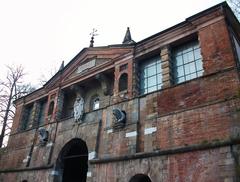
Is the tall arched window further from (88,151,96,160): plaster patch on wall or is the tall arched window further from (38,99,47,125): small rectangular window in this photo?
(38,99,47,125): small rectangular window

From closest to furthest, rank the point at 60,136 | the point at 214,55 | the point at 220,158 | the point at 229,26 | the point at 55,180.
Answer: the point at 220,158, the point at 214,55, the point at 229,26, the point at 55,180, the point at 60,136

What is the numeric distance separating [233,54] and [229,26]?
6.21 feet

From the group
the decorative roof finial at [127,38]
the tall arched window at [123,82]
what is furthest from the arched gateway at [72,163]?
the decorative roof finial at [127,38]

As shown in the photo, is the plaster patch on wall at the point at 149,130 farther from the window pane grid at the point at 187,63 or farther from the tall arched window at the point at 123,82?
the tall arched window at the point at 123,82

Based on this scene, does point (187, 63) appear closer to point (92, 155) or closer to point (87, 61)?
point (92, 155)

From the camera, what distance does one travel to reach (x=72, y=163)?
47.5 ft

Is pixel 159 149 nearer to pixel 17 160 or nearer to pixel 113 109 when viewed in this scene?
pixel 113 109

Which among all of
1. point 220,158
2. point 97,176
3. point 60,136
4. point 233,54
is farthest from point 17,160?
point 233,54

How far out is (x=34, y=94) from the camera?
59.0 ft

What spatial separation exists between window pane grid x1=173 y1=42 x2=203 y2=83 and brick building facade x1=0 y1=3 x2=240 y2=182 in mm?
48

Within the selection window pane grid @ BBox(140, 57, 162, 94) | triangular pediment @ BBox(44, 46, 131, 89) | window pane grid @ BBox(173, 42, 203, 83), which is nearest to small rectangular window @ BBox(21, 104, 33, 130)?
triangular pediment @ BBox(44, 46, 131, 89)

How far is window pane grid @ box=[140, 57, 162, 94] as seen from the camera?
39.7ft

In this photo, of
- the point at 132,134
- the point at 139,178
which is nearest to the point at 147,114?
the point at 132,134

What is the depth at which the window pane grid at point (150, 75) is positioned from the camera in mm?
12094
